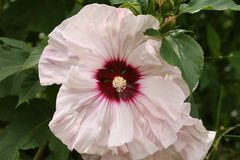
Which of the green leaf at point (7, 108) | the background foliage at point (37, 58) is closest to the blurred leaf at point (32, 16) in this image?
the background foliage at point (37, 58)

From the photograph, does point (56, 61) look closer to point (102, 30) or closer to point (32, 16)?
point (102, 30)

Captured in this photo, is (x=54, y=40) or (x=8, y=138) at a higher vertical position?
(x=54, y=40)

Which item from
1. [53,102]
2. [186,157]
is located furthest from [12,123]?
[186,157]

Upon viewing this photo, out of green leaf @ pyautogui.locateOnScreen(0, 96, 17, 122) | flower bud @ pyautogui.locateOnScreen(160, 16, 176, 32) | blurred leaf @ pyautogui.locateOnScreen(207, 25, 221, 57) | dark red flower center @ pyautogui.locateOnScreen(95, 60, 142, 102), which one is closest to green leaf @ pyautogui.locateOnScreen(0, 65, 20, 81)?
green leaf @ pyautogui.locateOnScreen(0, 96, 17, 122)

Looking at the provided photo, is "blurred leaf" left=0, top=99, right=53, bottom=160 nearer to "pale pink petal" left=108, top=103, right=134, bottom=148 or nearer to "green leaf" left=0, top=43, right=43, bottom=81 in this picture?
"green leaf" left=0, top=43, right=43, bottom=81

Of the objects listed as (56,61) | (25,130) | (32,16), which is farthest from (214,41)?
(56,61)

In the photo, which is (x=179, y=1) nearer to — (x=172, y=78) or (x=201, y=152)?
(x=172, y=78)

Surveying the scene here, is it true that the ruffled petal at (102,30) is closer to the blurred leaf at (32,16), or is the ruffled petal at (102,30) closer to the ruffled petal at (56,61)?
the ruffled petal at (56,61)
